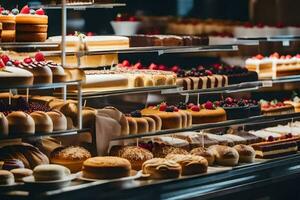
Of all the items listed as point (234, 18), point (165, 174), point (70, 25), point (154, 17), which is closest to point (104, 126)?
point (165, 174)

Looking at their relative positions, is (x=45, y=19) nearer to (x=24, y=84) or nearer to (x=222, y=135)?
(x=24, y=84)

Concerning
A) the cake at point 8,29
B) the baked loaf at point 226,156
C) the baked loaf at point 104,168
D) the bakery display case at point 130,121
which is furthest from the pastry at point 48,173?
the baked loaf at point 226,156

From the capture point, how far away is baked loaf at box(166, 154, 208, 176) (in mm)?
6266

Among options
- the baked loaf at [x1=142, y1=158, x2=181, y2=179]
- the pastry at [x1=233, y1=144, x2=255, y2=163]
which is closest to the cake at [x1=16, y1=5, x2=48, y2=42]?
the baked loaf at [x1=142, y1=158, x2=181, y2=179]

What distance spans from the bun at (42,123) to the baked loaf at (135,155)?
2.44ft

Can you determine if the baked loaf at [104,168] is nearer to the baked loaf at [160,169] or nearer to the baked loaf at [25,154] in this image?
the baked loaf at [160,169]

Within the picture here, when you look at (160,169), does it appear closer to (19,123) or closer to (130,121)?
(130,121)

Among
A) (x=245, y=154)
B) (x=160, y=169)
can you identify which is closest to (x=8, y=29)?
(x=160, y=169)

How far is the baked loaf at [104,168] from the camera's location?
581 cm

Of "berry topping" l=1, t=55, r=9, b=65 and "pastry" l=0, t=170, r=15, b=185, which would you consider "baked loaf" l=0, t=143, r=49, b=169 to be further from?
"berry topping" l=1, t=55, r=9, b=65

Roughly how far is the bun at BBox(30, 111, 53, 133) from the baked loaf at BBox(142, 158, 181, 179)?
2.76 feet

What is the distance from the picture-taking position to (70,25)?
7.64 meters

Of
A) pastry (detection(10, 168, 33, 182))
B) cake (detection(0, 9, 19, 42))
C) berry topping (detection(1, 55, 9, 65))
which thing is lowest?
pastry (detection(10, 168, 33, 182))

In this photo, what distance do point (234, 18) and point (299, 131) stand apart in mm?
1910
